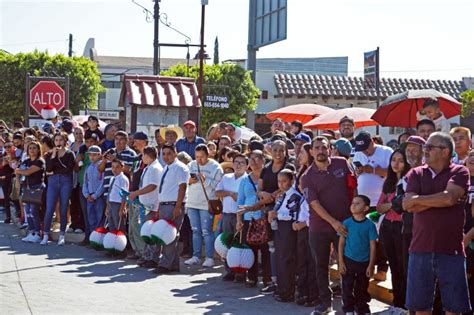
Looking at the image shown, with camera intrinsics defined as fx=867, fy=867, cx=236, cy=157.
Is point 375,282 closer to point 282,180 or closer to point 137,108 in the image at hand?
point 282,180

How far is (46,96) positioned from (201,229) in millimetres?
15143

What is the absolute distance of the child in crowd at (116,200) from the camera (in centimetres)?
1454

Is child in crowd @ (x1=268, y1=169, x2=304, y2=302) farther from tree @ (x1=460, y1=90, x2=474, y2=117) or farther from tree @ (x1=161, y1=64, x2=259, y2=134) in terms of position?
tree @ (x1=460, y1=90, x2=474, y2=117)

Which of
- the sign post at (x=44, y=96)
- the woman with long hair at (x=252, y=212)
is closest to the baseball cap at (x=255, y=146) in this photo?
the woman with long hair at (x=252, y=212)

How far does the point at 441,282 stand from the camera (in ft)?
25.0

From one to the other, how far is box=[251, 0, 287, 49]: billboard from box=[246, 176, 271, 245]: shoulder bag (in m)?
18.2

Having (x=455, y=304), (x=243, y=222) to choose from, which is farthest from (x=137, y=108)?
(x=455, y=304)

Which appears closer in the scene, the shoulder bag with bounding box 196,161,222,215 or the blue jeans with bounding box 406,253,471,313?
the blue jeans with bounding box 406,253,471,313

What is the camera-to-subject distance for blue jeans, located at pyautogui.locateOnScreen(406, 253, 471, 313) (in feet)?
24.7

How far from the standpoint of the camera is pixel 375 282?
11.1 metres

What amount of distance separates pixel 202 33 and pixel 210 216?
50.5 feet

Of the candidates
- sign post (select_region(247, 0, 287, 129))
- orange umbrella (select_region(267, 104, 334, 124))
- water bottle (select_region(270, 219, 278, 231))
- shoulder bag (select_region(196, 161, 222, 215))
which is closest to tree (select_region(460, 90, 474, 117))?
sign post (select_region(247, 0, 287, 129))

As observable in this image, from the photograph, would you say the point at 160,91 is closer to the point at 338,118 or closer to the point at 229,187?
the point at 338,118

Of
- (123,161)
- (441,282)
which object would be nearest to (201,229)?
(123,161)
